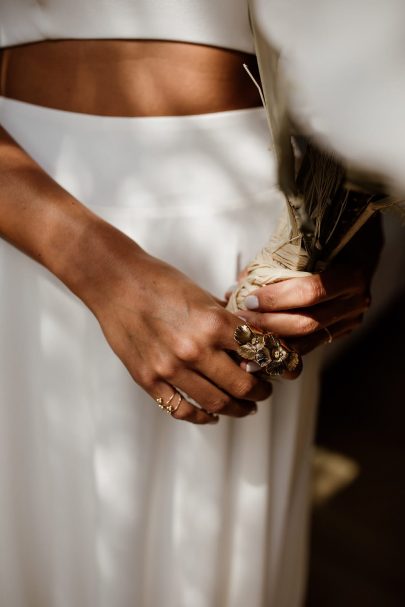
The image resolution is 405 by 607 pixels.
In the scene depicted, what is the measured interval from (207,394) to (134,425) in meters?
0.18

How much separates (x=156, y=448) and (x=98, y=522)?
136 mm

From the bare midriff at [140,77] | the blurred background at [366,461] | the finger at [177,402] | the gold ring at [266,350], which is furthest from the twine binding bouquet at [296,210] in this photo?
the blurred background at [366,461]

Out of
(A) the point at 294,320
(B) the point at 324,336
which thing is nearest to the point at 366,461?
(B) the point at 324,336

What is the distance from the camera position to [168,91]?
0.82m

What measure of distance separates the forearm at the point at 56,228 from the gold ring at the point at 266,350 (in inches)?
6.2

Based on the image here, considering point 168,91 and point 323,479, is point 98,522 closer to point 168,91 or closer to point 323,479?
point 168,91

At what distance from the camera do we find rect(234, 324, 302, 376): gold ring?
0.71 metres

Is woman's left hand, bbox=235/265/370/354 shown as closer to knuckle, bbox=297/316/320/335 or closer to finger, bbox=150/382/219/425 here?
knuckle, bbox=297/316/320/335

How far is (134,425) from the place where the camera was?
2.92 ft

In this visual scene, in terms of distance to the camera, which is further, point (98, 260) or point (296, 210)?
point (98, 260)

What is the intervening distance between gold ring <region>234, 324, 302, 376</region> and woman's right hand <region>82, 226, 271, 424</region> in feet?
0.04

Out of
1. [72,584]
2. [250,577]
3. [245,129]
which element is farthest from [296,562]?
[245,129]

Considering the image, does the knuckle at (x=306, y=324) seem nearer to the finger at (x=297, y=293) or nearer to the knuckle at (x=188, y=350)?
the finger at (x=297, y=293)

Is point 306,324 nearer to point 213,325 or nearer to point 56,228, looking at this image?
point 213,325
